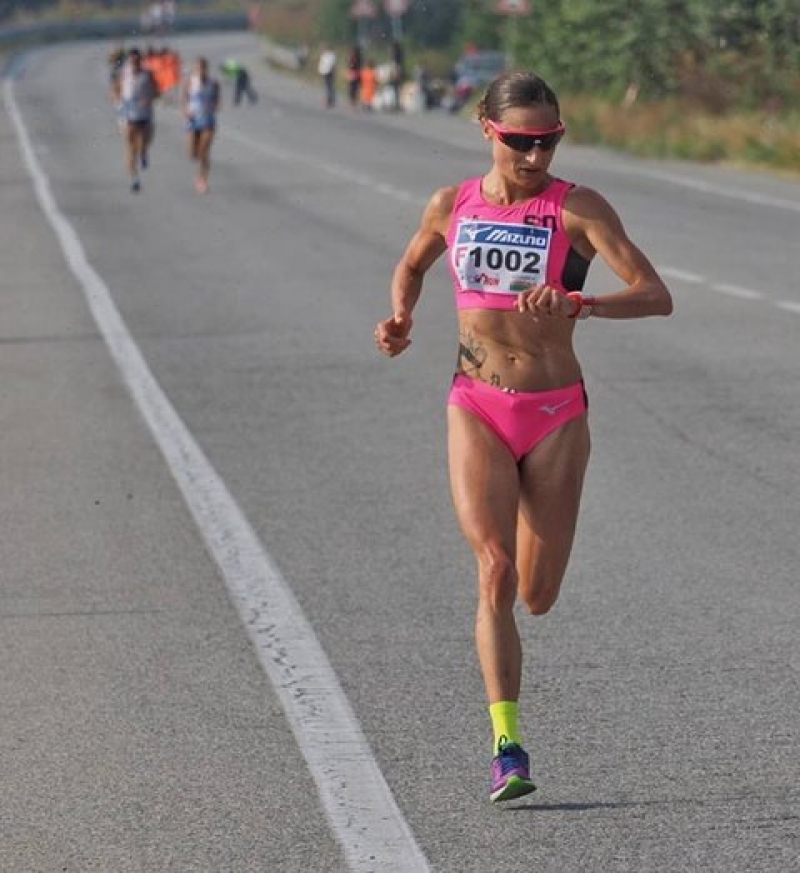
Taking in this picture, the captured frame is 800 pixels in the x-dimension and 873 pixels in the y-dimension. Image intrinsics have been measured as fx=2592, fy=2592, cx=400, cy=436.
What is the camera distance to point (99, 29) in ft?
466

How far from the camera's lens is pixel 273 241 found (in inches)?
1129

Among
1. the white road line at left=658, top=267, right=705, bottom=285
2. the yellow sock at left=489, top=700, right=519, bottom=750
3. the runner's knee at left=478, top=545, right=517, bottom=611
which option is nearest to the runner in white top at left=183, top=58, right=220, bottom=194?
the white road line at left=658, top=267, right=705, bottom=285

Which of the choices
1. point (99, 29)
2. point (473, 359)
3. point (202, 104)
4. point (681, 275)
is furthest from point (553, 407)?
point (99, 29)

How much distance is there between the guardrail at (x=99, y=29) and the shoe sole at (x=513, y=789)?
118636mm

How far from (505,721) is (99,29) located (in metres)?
138

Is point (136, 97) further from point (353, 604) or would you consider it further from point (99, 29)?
point (99, 29)

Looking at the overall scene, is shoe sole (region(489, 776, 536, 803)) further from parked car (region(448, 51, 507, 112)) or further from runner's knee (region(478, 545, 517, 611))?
parked car (region(448, 51, 507, 112))

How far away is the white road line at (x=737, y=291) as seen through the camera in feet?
67.5

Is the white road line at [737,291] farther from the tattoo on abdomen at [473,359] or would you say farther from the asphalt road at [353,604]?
the tattoo on abdomen at [473,359]

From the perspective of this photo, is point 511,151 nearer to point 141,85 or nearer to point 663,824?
point 663,824

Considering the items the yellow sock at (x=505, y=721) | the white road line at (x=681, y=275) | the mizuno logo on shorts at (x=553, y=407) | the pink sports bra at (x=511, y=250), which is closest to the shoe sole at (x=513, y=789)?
the yellow sock at (x=505, y=721)

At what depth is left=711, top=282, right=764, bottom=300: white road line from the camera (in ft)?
67.5

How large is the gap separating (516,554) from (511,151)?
3.49 feet

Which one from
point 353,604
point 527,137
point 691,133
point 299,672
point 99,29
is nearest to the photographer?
point 527,137
